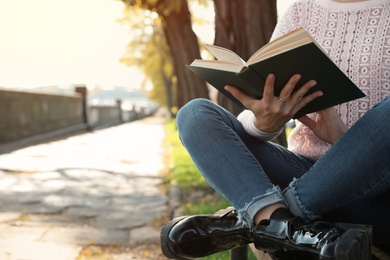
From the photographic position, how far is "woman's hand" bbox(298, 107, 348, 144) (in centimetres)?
226

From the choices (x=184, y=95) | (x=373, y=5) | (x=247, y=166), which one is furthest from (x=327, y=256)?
(x=184, y=95)

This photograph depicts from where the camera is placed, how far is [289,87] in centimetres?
196

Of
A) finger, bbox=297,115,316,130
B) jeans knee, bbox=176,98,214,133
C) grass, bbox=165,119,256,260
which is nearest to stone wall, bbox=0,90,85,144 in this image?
grass, bbox=165,119,256,260

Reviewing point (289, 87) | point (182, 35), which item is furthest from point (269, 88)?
point (182, 35)

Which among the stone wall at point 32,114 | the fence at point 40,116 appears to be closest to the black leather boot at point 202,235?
the fence at point 40,116

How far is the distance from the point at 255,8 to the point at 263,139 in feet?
10.1

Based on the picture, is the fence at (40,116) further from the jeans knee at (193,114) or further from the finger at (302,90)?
the finger at (302,90)

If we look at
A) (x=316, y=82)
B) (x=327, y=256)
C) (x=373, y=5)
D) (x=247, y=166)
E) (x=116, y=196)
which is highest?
(x=373, y=5)

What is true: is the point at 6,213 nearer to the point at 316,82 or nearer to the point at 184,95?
the point at 316,82

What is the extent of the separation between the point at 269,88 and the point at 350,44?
0.65 metres

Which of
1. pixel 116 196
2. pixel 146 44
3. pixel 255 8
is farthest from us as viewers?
pixel 146 44

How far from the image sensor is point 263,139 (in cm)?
231

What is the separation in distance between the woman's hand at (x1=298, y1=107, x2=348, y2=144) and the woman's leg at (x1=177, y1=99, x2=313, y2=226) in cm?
18

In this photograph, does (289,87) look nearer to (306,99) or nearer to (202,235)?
(306,99)
